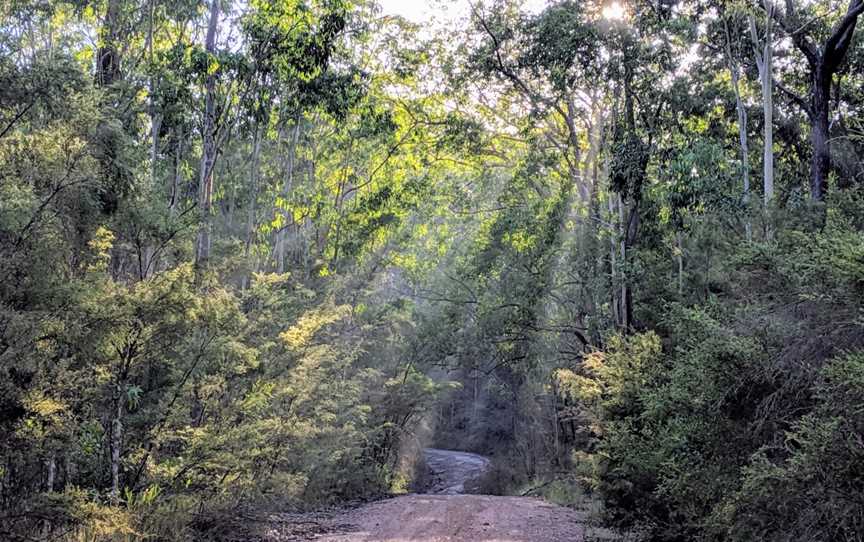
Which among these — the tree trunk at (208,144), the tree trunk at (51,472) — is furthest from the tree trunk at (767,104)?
the tree trunk at (51,472)

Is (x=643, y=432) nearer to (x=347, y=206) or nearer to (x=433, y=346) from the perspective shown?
(x=347, y=206)

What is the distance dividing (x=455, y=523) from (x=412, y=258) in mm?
16299

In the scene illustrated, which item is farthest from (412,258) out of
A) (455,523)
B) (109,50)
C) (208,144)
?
(455,523)

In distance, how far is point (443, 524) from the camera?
11.3 metres

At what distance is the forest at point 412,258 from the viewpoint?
611 cm

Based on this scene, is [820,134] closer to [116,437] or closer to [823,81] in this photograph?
[823,81]

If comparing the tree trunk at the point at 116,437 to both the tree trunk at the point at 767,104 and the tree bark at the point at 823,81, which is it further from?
the tree bark at the point at 823,81

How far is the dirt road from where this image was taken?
10.1 metres

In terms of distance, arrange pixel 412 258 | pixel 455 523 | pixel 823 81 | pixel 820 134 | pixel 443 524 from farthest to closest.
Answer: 1. pixel 412 258
2. pixel 823 81
3. pixel 820 134
4. pixel 455 523
5. pixel 443 524

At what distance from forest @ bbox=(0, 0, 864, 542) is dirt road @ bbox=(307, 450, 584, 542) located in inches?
44.4

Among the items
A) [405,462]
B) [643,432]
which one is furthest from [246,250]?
[405,462]

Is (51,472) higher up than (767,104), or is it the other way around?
(767,104)

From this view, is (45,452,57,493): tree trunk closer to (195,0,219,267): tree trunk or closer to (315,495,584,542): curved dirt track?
(315,495,584,542): curved dirt track

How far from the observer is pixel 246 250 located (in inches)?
640
